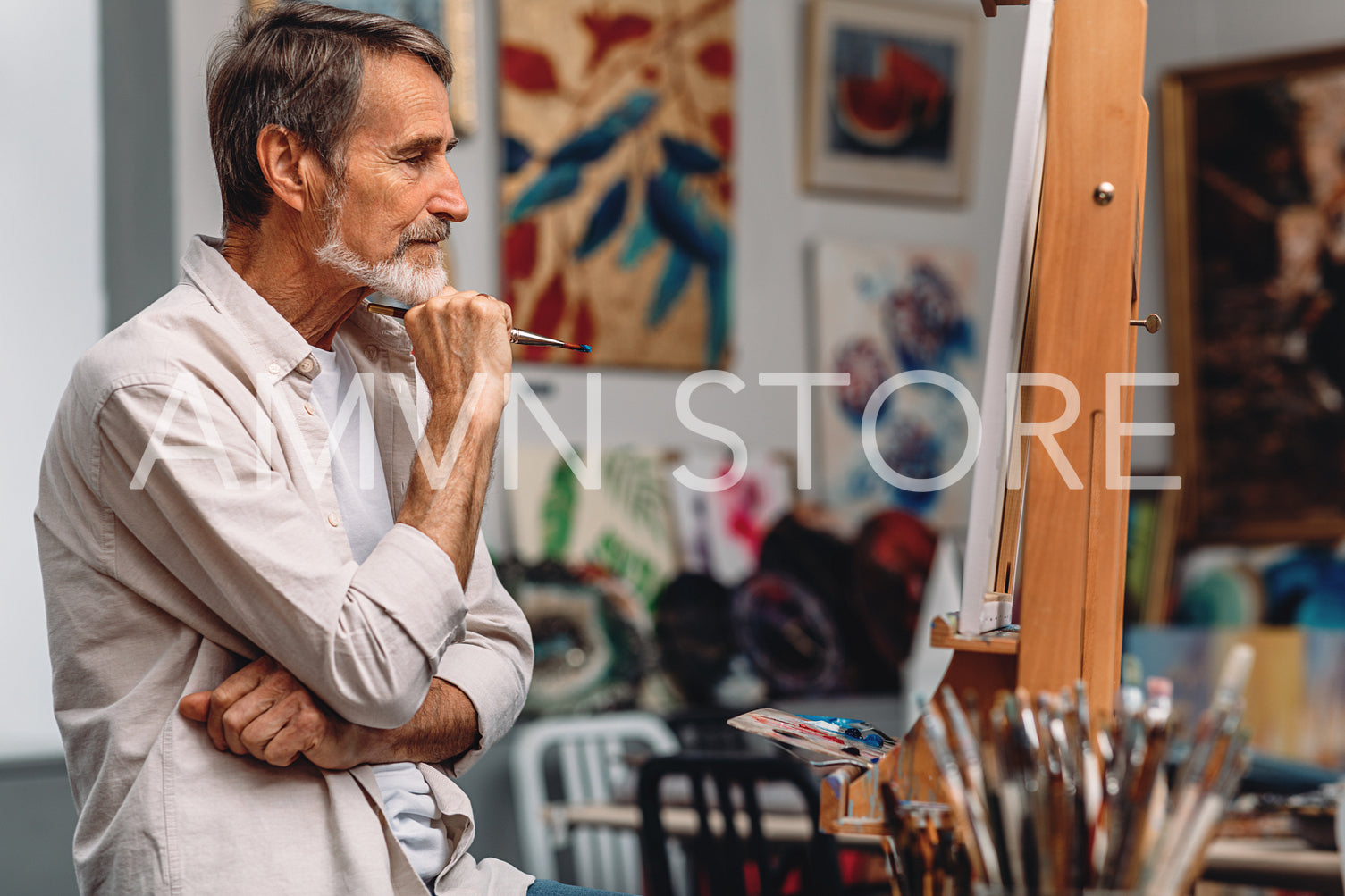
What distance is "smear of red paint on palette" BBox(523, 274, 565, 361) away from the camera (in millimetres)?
3625

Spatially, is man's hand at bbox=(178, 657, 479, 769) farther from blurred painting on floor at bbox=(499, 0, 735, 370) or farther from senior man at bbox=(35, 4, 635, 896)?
blurred painting on floor at bbox=(499, 0, 735, 370)

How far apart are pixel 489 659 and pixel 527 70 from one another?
239 centimetres

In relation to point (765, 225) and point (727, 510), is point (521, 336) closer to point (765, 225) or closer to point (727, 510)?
point (727, 510)

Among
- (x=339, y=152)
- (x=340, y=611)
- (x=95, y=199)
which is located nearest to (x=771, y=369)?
(x=95, y=199)

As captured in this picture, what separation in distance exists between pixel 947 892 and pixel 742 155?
10.6 ft

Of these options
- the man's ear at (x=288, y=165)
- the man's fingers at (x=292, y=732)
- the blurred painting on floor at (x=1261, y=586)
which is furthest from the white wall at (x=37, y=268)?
the blurred painting on floor at (x=1261, y=586)

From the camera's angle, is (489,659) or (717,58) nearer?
(489,659)

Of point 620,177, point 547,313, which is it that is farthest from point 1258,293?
point 547,313

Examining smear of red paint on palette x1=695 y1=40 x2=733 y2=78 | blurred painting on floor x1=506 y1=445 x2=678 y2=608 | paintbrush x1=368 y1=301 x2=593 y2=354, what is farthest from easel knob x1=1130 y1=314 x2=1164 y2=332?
smear of red paint on palette x1=695 y1=40 x2=733 y2=78

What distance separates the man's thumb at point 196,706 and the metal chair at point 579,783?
6.90 ft

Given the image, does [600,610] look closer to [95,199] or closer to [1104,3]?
[95,199]

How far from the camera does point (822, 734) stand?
129cm

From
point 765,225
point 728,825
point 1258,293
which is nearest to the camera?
point 728,825

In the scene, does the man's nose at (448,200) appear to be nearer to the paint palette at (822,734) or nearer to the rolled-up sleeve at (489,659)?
the rolled-up sleeve at (489,659)
